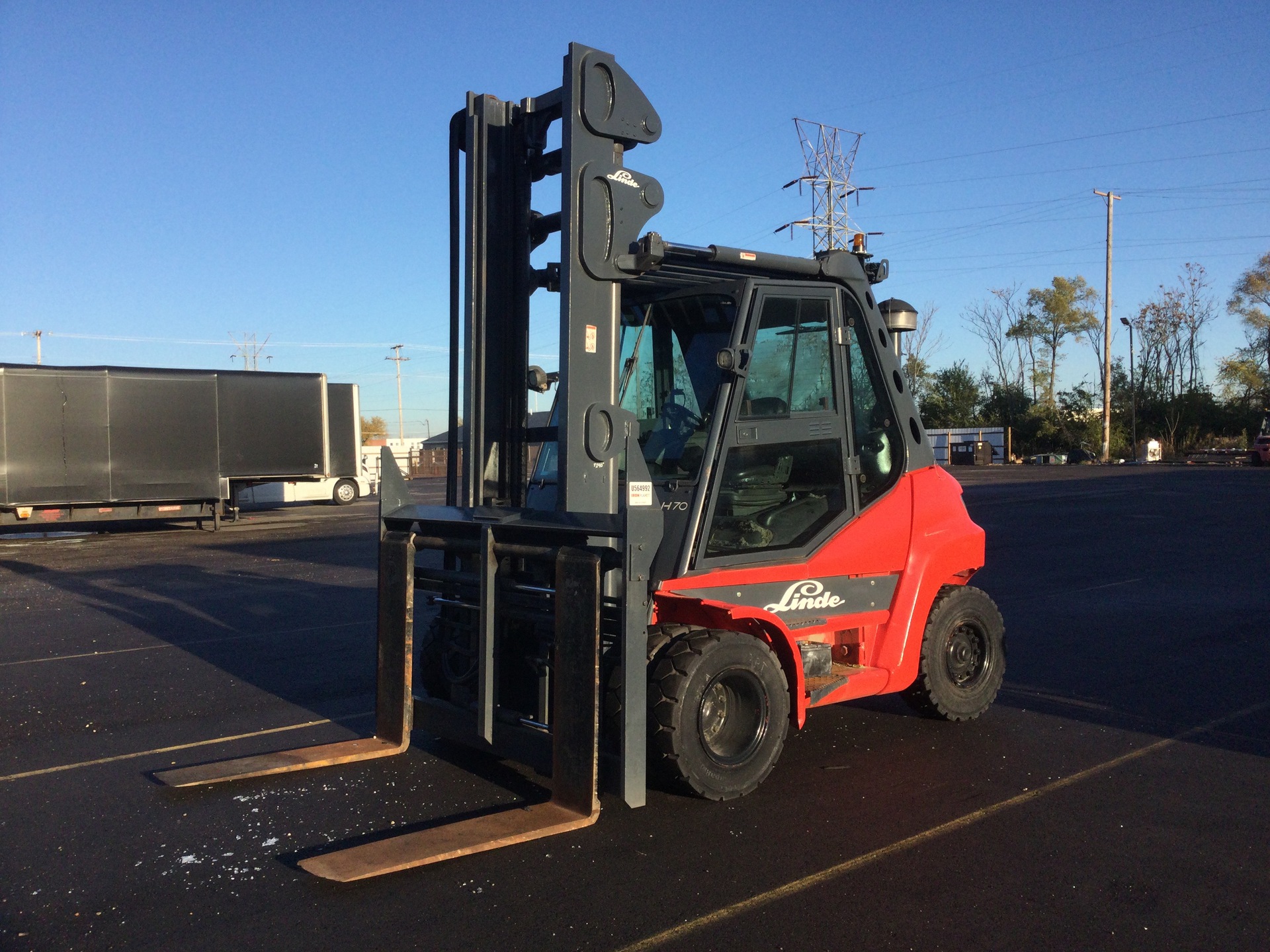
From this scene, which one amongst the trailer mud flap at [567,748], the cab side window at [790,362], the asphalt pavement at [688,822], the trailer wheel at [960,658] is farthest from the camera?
the trailer wheel at [960,658]

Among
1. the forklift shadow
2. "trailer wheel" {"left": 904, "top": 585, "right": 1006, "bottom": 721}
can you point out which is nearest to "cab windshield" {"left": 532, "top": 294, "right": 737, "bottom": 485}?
"trailer wheel" {"left": 904, "top": 585, "right": 1006, "bottom": 721}

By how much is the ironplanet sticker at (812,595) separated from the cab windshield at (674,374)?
2.06 ft

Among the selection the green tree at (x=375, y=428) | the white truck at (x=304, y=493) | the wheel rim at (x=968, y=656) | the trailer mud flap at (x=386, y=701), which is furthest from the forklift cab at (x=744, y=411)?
the green tree at (x=375, y=428)

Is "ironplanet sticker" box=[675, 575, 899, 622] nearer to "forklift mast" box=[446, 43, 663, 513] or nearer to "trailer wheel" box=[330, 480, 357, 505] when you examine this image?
"forklift mast" box=[446, 43, 663, 513]

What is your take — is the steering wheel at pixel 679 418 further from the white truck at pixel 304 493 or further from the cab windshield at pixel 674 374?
the white truck at pixel 304 493

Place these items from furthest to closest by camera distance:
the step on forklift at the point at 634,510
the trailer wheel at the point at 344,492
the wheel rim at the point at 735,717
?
the trailer wheel at the point at 344,492 < the wheel rim at the point at 735,717 < the step on forklift at the point at 634,510

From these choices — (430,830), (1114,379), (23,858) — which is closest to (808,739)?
(430,830)

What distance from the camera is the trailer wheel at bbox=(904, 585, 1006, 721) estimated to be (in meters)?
6.42

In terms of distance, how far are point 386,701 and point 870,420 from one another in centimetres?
320

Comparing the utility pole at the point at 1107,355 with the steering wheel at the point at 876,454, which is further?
the utility pole at the point at 1107,355

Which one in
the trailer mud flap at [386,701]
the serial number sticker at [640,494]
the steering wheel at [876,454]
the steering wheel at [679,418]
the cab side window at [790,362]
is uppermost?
the cab side window at [790,362]

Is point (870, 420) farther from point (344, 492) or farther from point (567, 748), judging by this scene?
point (344, 492)

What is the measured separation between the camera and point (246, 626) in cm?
1095

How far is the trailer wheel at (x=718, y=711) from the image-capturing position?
4766 millimetres
